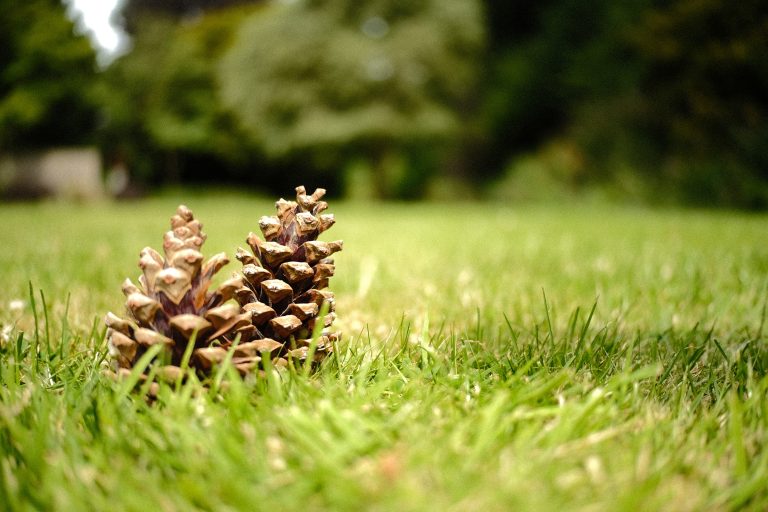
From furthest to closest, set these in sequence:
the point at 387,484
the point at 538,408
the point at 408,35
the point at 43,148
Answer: the point at 408,35
the point at 43,148
the point at 538,408
the point at 387,484

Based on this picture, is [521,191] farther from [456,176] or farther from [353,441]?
[353,441]

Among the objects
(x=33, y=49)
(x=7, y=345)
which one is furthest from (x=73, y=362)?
(x=33, y=49)

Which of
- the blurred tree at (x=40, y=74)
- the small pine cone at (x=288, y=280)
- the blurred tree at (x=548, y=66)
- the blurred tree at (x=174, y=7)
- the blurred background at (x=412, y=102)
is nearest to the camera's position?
the small pine cone at (x=288, y=280)

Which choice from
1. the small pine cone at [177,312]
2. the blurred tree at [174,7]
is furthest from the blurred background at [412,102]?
the blurred tree at [174,7]

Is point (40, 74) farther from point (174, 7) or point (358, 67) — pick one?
point (174, 7)

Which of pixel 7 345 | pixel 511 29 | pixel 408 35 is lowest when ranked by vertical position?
pixel 7 345

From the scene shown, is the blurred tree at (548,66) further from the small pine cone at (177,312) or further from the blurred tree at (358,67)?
the small pine cone at (177,312)
